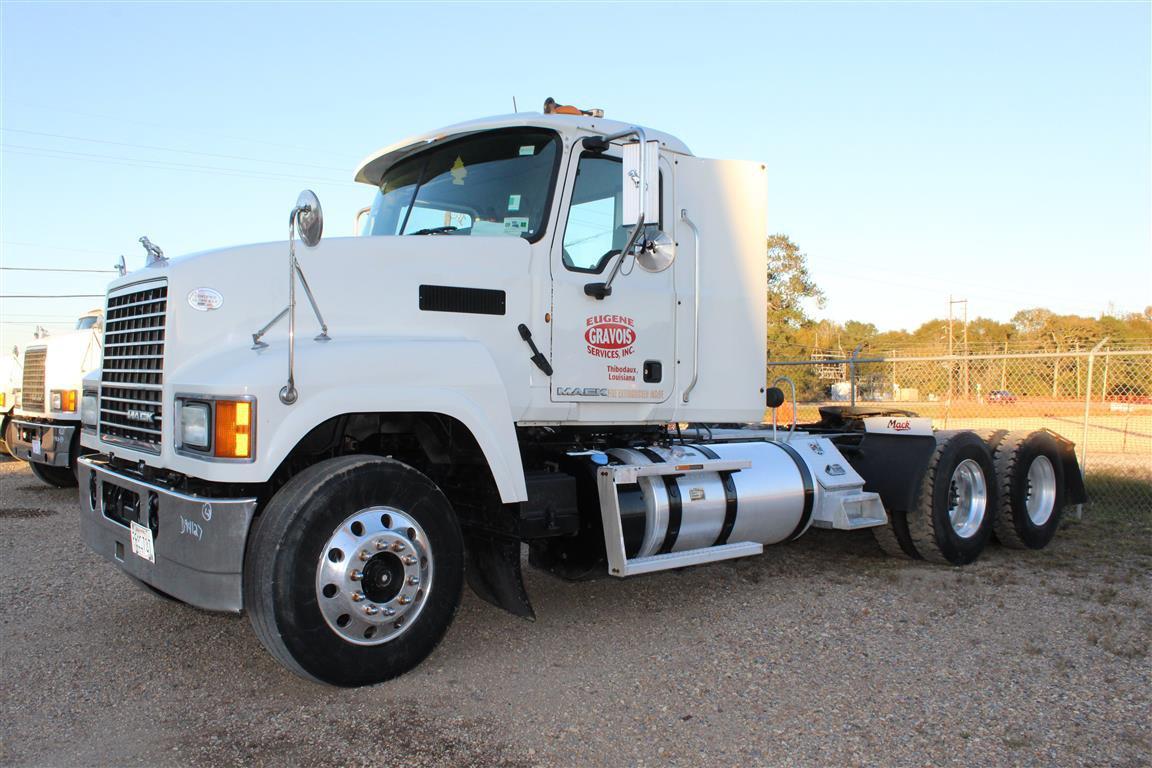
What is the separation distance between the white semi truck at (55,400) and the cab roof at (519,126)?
5288 millimetres

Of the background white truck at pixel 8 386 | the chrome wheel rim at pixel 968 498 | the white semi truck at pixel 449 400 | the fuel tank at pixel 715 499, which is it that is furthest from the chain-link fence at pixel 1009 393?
the background white truck at pixel 8 386

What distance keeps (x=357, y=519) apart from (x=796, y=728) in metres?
2.14

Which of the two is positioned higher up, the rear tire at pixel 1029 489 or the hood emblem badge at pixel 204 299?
the hood emblem badge at pixel 204 299

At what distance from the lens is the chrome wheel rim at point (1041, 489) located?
7.91 metres

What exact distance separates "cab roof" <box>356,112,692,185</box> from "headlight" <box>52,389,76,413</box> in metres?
6.14

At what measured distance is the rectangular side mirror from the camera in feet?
14.8

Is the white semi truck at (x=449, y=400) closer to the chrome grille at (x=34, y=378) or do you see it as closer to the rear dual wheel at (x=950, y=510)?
the rear dual wheel at (x=950, y=510)

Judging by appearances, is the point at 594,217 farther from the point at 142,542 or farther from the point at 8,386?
the point at 8,386

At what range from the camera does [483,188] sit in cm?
519

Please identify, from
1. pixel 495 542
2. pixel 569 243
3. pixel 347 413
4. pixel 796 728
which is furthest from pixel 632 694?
pixel 569 243

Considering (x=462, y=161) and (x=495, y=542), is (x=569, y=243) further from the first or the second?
(x=495, y=542)

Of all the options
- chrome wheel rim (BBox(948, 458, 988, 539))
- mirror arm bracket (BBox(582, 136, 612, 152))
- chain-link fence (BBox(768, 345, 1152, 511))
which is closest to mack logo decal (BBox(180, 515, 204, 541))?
mirror arm bracket (BBox(582, 136, 612, 152))

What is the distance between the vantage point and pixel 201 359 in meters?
4.12

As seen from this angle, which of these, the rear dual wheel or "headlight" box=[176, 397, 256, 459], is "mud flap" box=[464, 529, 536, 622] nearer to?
"headlight" box=[176, 397, 256, 459]
